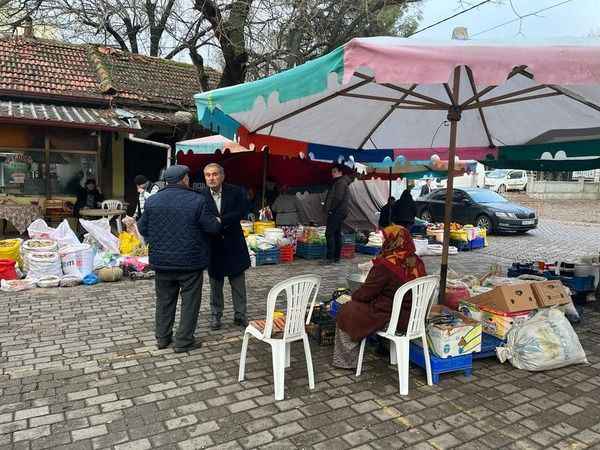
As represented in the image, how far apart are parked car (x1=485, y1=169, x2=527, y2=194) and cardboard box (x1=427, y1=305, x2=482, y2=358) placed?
28060 mm

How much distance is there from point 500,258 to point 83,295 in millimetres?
8086

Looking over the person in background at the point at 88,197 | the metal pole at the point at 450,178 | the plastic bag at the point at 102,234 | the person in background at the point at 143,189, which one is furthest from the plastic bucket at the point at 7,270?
the metal pole at the point at 450,178

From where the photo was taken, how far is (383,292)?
372cm

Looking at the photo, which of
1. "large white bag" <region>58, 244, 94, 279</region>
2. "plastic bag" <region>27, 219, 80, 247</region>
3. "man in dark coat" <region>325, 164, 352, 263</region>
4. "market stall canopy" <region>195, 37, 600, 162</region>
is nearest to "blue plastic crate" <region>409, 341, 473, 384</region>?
"market stall canopy" <region>195, 37, 600, 162</region>

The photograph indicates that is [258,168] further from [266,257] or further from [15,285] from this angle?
[15,285]

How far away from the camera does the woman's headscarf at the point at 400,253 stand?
3752 mm

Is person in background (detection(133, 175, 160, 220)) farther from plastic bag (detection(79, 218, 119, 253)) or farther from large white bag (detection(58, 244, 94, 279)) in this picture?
large white bag (detection(58, 244, 94, 279))

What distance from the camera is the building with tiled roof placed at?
10.3 m

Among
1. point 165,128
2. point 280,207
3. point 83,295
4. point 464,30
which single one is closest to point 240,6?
point 165,128

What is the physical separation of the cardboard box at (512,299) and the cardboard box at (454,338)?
0.42 meters

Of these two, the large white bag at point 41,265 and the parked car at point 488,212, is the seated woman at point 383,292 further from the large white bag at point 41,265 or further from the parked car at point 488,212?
the parked car at point 488,212

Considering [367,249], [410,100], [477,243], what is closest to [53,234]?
[410,100]

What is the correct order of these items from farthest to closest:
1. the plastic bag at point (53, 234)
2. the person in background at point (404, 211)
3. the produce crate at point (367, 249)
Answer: the produce crate at point (367, 249), the person in background at point (404, 211), the plastic bag at point (53, 234)

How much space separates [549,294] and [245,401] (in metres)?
2.96
